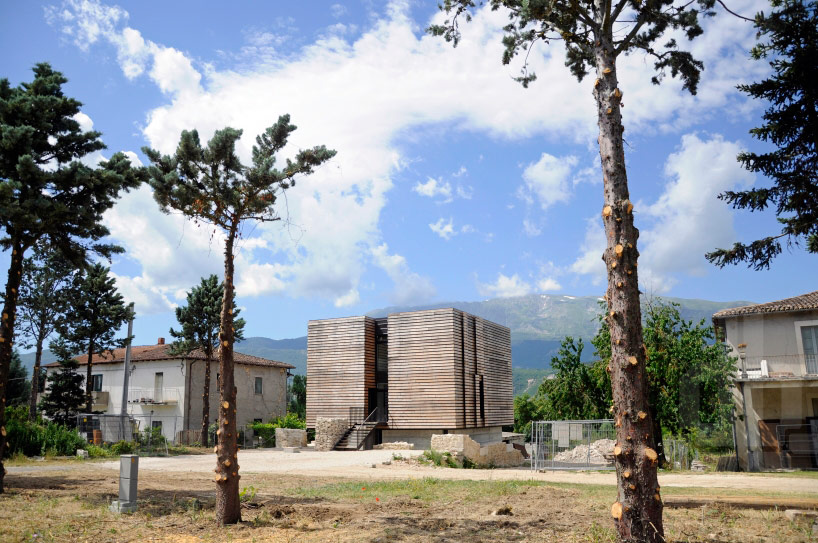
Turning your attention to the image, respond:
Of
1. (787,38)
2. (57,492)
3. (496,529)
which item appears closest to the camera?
(496,529)

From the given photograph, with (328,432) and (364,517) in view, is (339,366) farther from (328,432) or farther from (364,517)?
(364,517)

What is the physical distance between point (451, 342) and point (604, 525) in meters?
23.5

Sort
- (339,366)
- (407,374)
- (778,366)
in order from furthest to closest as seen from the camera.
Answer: (339,366)
(407,374)
(778,366)

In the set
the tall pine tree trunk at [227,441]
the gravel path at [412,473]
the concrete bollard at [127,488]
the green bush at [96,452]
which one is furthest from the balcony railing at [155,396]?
the tall pine tree trunk at [227,441]

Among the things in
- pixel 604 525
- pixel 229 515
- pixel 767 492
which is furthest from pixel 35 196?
pixel 767 492

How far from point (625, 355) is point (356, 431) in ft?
87.2

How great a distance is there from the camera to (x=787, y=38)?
15086 mm

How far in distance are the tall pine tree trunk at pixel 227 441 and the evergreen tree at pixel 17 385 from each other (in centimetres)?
4645

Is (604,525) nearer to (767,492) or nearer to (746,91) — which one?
(767,492)

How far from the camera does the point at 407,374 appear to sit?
106ft

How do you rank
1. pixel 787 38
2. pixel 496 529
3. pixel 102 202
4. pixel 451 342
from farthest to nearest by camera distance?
1. pixel 451 342
2. pixel 787 38
3. pixel 102 202
4. pixel 496 529

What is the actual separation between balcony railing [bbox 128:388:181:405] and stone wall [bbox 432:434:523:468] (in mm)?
23895

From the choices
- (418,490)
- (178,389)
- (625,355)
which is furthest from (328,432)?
(625,355)

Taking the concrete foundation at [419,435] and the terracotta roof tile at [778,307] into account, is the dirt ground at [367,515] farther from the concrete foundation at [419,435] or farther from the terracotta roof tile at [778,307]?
the concrete foundation at [419,435]
